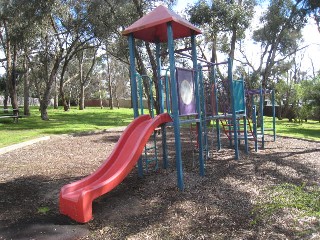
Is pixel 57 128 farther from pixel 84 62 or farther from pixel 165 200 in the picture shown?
pixel 84 62

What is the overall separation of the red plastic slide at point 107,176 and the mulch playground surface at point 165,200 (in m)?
0.19

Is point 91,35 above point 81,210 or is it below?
above

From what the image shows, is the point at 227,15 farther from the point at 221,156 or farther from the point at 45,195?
the point at 45,195

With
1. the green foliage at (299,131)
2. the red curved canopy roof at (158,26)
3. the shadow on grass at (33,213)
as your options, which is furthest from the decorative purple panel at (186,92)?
the green foliage at (299,131)

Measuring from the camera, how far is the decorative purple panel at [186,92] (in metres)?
5.84

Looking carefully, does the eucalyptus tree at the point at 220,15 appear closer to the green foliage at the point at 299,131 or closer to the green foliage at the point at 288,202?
the green foliage at the point at 299,131

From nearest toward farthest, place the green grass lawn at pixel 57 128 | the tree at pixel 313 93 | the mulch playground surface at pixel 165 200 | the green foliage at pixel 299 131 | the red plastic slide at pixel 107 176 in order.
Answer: the mulch playground surface at pixel 165 200 → the red plastic slide at pixel 107 176 → the green grass lawn at pixel 57 128 → the green foliage at pixel 299 131 → the tree at pixel 313 93

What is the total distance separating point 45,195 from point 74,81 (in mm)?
46138

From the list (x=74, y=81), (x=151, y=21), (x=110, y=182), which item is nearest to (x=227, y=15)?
(x=151, y=21)

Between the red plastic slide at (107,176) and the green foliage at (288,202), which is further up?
the red plastic slide at (107,176)

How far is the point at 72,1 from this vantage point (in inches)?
784

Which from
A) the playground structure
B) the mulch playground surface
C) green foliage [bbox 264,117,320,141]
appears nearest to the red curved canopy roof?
the playground structure

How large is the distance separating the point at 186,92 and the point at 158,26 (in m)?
1.34

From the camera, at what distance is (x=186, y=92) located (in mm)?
6059
